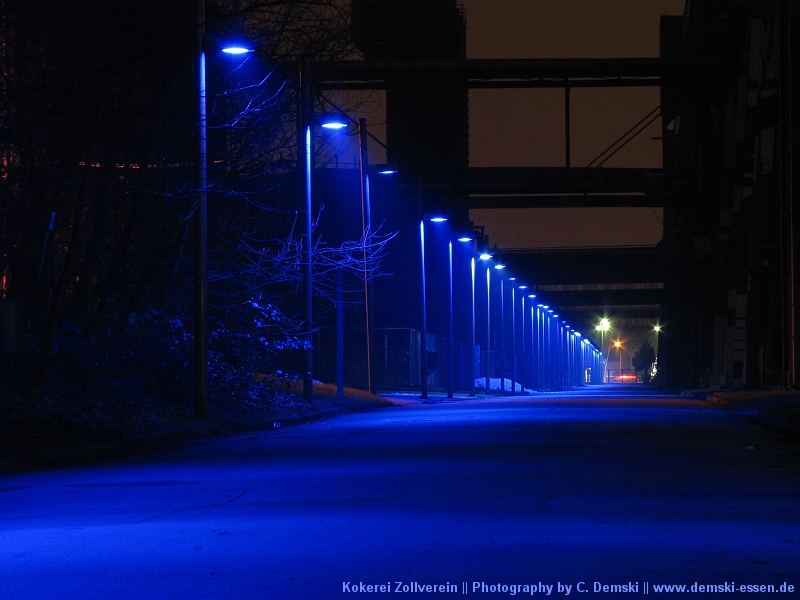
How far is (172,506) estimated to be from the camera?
42.5ft

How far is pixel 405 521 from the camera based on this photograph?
37.6ft

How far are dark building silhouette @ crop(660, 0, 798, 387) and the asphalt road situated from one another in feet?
68.7

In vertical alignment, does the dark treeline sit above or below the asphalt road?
above

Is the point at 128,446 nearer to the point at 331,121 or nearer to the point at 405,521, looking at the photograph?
the point at 405,521

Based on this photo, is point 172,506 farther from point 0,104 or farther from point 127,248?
point 127,248

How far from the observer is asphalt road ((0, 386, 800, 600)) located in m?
8.62

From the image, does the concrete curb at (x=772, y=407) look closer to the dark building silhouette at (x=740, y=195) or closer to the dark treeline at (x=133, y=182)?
the dark building silhouette at (x=740, y=195)

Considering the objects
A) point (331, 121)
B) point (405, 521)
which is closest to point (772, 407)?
point (331, 121)

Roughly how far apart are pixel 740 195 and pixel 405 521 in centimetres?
4779

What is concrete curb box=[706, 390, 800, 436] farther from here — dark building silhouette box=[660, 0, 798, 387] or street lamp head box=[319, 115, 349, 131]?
street lamp head box=[319, 115, 349, 131]

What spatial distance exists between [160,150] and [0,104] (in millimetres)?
7584

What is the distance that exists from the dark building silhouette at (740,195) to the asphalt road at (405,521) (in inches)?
824

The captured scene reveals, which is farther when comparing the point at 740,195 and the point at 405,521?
the point at 740,195

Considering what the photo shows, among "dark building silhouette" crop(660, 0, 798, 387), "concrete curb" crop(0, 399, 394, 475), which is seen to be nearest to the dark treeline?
"concrete curb" crop(0, 399, 394, 475)
